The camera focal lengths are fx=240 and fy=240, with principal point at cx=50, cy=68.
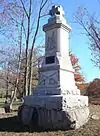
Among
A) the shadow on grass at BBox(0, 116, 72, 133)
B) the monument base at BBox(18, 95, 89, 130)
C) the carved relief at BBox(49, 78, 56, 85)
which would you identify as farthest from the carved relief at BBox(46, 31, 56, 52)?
the shadow on grass at BBox(0, 116, 72, 133)

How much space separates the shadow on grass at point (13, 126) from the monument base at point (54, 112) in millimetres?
254

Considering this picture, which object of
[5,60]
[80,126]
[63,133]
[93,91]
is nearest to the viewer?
[63,133]

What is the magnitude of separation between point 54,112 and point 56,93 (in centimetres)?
92

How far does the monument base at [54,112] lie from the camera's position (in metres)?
7.79

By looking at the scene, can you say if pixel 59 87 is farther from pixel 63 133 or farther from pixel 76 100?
pixel 63 133

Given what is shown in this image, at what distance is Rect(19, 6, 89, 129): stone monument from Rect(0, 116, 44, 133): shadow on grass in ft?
0.94

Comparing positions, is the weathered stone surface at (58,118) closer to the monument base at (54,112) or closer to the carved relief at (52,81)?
the monument base at (54,112)

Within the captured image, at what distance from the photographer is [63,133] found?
7.30m

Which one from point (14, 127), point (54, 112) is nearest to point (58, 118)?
point (54, 112)

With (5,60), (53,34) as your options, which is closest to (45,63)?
(53,34)

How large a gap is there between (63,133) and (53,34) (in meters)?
4.18

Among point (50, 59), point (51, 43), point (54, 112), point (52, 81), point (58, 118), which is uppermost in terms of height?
point (51, 43)

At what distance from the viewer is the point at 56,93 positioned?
870 cm

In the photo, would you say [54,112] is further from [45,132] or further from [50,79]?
[50,79]
